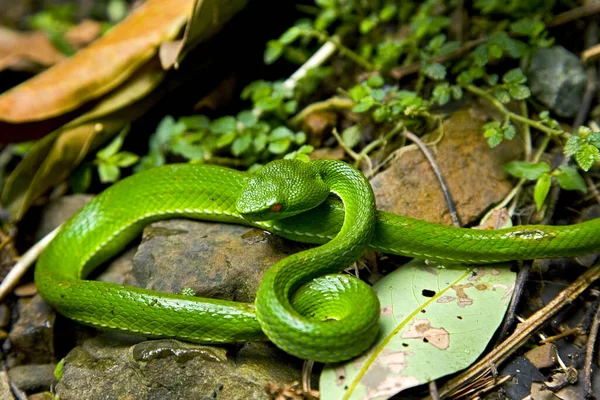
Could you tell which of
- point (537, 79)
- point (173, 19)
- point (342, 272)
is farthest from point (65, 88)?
point (537, 79)

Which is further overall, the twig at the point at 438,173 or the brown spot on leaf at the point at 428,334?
the twig at the point at 438,173

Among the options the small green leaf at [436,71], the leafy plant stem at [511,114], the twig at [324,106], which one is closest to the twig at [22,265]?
the twig at [324,106]

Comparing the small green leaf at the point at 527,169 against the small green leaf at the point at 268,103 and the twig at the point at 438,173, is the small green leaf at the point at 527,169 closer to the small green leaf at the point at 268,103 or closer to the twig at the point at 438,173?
the twig at the point at 438,173

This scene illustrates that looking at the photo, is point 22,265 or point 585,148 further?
point 22,265

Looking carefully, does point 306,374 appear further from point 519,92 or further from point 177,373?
point 519,92

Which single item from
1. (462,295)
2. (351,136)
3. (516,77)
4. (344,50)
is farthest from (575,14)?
(462,295)

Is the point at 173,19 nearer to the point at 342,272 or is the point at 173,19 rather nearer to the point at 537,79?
the point at 342,272
